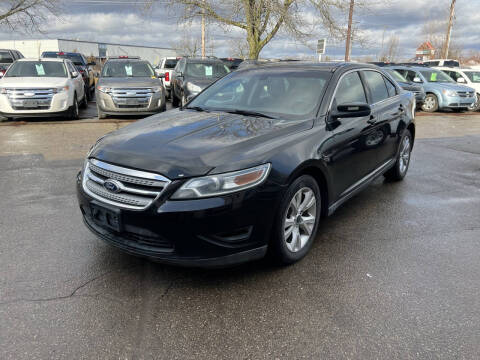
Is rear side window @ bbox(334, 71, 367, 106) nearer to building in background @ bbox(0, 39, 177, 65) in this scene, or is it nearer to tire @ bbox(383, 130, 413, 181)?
tire @ bbox(383, 130, 413, 181)

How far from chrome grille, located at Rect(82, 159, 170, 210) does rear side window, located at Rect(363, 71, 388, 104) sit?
3.02 m

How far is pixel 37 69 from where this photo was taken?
10.5 metres

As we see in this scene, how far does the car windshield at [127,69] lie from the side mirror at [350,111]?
29.0ft

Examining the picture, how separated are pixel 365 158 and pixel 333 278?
156cm

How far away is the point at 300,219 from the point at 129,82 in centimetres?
826

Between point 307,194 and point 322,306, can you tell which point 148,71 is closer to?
point 307,194

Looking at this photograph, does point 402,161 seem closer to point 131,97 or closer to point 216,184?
point 216,184

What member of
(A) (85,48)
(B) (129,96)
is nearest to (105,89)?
(B) (129,96)

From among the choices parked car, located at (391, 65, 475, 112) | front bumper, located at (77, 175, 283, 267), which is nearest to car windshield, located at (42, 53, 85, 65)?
parked car, located at (391, 65, 475, 112)

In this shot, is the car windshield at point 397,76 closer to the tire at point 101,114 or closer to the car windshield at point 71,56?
the tire at point 101,114

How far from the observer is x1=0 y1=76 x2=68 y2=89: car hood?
9383 mm

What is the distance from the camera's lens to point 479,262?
3326mm

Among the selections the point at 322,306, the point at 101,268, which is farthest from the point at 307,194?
the point at 101,268

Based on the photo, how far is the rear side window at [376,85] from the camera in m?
4.54
